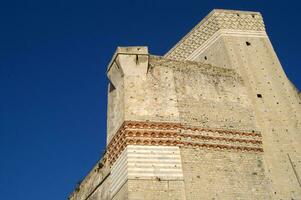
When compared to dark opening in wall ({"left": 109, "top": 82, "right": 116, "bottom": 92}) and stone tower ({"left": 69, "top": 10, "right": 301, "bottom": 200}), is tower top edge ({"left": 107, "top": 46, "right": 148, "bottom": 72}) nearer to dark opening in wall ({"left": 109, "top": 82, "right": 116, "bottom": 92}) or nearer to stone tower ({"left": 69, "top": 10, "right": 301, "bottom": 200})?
stone tower ({"left": 69, "top": 10, "right": 301, "bottom": 200})

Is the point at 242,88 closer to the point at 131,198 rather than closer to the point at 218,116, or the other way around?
the point at 218,116

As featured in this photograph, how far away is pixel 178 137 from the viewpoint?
412 inches

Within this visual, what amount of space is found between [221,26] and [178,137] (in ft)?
17.7

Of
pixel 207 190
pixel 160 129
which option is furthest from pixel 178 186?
pixel 160 129

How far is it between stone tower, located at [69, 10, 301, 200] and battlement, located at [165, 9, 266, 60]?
71 centimetres

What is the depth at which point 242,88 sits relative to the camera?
40.8 feet

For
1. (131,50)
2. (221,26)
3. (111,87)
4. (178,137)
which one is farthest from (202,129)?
(221,26)

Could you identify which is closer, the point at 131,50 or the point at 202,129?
the point at 202,129

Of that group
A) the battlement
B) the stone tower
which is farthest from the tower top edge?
the battlement

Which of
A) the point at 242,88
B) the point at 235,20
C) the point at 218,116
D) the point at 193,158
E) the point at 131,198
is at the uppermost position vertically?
Answer: the point at 235,20

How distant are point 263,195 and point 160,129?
119 inches

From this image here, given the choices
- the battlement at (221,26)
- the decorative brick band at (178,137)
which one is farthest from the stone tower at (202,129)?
the battlement at (221,26)

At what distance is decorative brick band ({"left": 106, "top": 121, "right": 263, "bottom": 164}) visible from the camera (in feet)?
33.6

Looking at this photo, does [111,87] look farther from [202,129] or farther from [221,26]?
[221,26]
